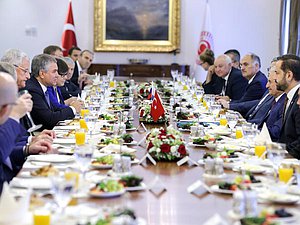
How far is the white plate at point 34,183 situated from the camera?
Answer: 104 inches

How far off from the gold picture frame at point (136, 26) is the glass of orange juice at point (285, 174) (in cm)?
985

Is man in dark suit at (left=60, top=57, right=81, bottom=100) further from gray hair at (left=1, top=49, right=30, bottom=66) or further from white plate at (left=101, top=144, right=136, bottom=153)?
white plate at (left=101, top=144, right=136, bottom=153)

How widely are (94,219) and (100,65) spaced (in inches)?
415

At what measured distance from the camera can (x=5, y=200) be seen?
215 cm

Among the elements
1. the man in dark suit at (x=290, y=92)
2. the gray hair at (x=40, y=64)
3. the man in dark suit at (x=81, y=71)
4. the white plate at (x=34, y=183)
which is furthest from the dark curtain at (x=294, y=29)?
the white plate at (x=34, y=183)

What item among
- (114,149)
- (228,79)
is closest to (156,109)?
(114,149)

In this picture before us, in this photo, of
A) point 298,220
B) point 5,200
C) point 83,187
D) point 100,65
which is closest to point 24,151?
point 83,187

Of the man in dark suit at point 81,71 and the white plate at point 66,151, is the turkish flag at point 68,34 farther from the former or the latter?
the white plate at point 66,151

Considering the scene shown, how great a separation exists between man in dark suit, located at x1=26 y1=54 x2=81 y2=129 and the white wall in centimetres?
680

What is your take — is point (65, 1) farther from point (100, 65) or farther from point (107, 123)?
point (107, 123)

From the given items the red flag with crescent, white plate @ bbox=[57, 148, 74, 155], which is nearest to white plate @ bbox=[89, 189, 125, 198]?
white plate @ bbox=[57, 148, 74, 155]

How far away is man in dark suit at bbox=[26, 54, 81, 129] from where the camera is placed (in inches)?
215

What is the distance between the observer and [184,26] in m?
12.8

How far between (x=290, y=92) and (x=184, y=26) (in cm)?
791
